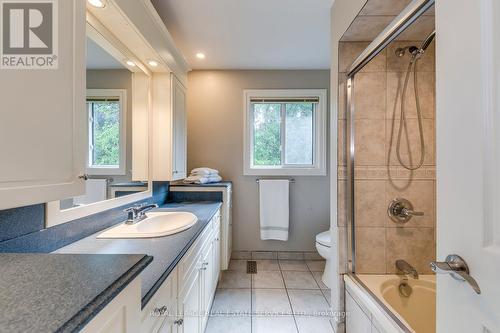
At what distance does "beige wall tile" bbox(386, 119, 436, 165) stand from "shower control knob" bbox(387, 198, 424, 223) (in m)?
0.29

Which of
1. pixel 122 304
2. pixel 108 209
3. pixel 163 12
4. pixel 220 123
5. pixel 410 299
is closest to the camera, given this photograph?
pixel 122 304

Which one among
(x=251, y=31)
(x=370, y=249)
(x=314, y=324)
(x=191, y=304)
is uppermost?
(x=251, y=31)

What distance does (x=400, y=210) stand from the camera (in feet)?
5.34

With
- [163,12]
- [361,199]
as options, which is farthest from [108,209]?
[361,199]

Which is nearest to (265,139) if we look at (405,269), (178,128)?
(178,128)

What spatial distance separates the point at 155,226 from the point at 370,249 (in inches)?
60.3

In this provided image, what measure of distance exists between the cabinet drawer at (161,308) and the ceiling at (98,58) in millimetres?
1150

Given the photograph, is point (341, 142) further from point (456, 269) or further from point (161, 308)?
point (161, 308)

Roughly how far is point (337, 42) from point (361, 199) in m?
1.13

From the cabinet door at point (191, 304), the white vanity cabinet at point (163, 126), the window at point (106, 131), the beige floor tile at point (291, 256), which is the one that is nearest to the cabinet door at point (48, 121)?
the window at point (106, 131)

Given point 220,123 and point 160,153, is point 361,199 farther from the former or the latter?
point 220,123

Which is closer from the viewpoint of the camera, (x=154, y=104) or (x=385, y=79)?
(x=385, y=79)

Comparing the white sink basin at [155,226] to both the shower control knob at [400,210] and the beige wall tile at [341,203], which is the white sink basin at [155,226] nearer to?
the beige wall tile at [341,203]

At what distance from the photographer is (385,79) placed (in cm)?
164
